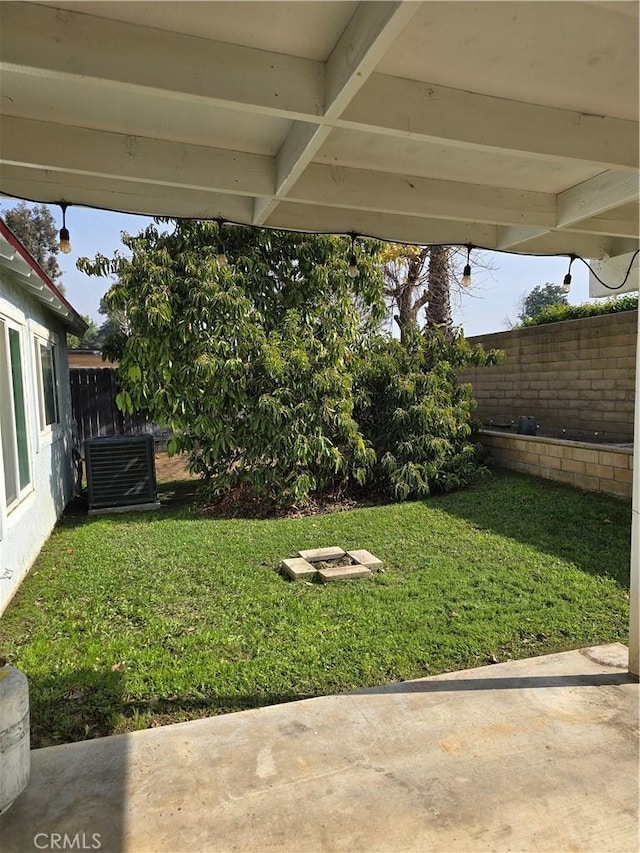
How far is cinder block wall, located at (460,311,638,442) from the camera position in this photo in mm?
7086

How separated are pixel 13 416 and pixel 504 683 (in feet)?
13.4

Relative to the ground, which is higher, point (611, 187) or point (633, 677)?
point (611, 187)

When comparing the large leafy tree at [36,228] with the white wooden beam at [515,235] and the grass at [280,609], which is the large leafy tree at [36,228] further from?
the white wooden beam at [515,235]

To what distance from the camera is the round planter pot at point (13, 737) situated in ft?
6.37

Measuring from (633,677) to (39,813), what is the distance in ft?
9.05

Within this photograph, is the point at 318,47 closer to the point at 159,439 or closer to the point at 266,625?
the point at 266,625

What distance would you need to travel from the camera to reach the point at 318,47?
6.29ft

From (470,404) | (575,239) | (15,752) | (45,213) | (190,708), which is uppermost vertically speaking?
(45,213)

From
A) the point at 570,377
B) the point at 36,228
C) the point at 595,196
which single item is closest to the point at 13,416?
the point at 595,196

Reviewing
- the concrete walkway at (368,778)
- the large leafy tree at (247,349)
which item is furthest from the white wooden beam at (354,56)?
the large leafy tree at (247,349)

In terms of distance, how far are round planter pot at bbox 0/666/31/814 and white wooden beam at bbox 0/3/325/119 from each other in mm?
2144

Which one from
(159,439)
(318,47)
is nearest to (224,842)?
(318,47)

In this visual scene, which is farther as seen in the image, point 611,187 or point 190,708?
point 611,187

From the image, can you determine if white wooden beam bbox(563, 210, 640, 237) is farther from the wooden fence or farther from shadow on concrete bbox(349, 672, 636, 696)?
the wooden fence
